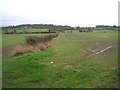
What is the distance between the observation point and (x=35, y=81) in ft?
26.3

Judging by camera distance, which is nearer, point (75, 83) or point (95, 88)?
point (95, 88)

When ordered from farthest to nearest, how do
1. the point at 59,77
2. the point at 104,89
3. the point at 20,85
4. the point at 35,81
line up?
the point at 59,77
the point at 35,81
the point at 20,85
the point at 104,89

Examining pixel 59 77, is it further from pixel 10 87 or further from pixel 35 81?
pixel 10 87

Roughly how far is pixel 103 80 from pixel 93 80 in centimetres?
57

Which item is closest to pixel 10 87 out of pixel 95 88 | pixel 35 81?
pixel 35 81

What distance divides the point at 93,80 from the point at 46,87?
283cm

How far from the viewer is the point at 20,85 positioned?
290 inches

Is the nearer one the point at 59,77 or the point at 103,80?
the point at 103,80

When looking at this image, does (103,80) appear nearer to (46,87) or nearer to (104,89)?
(104,89)

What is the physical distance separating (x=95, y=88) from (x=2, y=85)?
16.1 feet

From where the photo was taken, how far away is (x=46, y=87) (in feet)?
23.7

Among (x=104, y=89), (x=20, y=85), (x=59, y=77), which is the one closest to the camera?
(x=104, y=89)

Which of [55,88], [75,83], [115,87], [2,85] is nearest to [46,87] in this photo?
[55,88]

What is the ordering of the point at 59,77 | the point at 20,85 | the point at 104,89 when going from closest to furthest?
the point at 104,89, the point at 20,85, the point at 59,77
